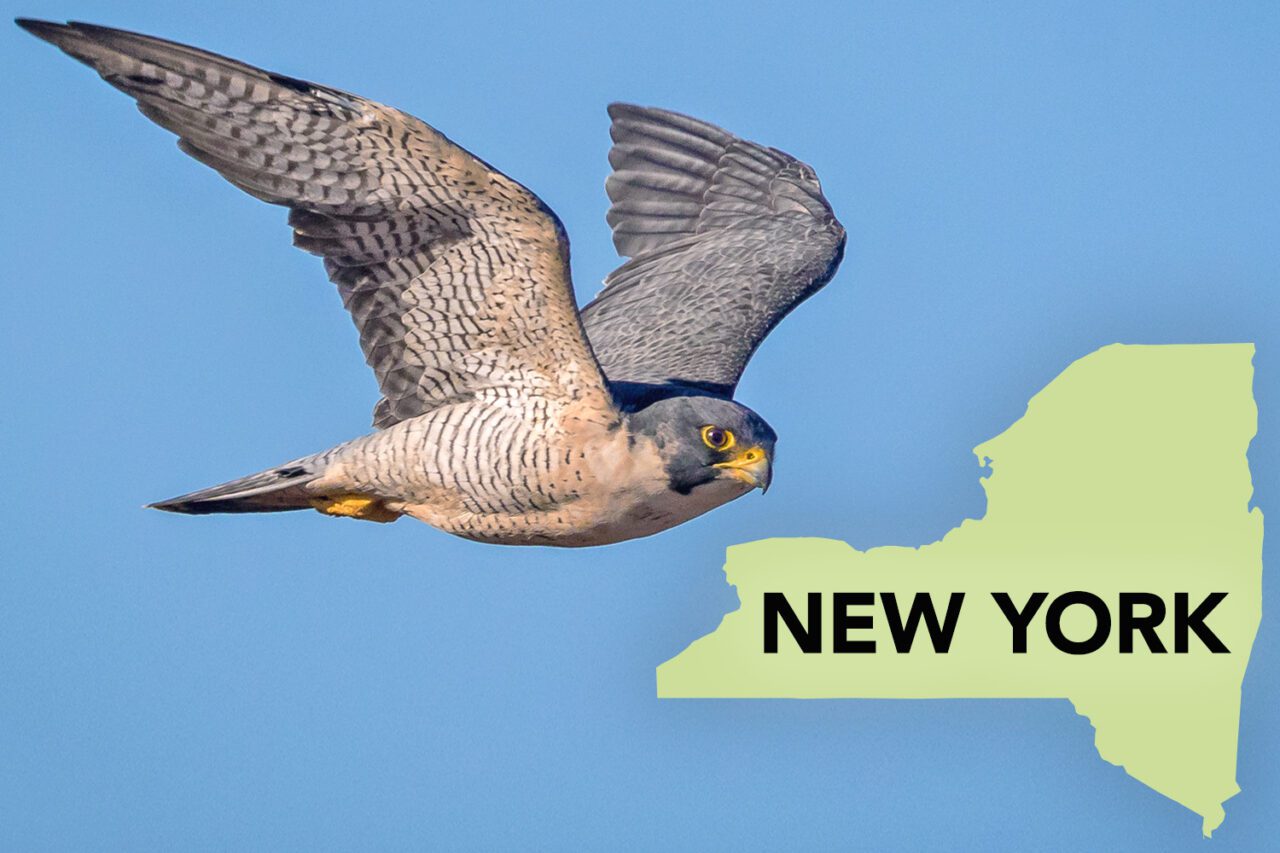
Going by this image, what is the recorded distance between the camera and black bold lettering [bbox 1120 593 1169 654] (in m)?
19.2

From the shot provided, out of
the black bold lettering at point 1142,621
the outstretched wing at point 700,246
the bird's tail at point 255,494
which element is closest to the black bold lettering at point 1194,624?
the black bold lettering at point 1142,621

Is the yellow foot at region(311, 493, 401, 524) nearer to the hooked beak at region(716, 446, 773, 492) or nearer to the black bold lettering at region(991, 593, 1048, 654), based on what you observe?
the hooked beak at region(716, 446, 773, 492)

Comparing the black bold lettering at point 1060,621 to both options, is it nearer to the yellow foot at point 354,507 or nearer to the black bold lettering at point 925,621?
the black bold lettering at point 925,621

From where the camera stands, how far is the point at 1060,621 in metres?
19.4

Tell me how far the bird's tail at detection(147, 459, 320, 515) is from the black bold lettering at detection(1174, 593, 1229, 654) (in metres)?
10.5

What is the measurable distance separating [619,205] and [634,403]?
3.63 m

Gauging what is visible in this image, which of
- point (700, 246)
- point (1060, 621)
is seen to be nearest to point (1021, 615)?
point (1060, 621)

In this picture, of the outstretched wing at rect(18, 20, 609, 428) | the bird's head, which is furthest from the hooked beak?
the outstretched wing at rect(18, 20, 609, 428)

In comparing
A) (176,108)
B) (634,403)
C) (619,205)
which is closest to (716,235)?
(619,205)

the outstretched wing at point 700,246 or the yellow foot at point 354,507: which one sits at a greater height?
the outstretched wing at point 700,246

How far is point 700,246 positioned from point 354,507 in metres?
3.70

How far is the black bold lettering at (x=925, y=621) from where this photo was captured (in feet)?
60.3

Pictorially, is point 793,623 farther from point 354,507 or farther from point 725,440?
point 725,440

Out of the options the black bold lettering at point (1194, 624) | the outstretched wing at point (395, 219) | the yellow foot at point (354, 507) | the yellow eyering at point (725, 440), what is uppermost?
the outstretched wing at point (395, 219)
